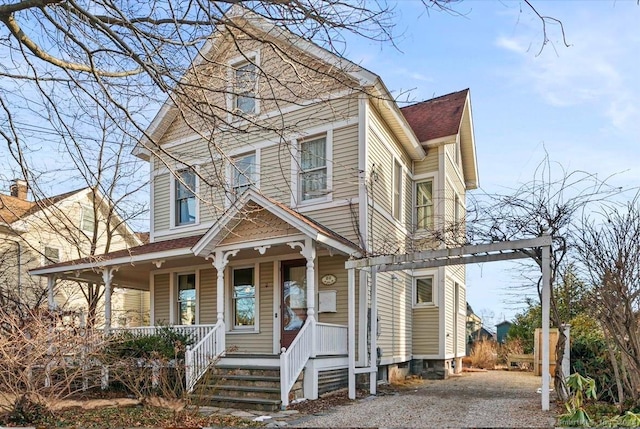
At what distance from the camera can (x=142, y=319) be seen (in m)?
22.5

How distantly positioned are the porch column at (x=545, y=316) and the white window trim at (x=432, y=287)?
615cm

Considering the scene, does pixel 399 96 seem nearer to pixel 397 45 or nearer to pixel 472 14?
pixel 397 45

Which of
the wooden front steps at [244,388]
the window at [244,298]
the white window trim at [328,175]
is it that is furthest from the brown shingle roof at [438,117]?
the wooden front steps at [244,388]

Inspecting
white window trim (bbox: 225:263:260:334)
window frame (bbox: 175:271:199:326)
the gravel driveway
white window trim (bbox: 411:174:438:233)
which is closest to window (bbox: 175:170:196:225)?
window frame (bbox: 175:271:199:326)

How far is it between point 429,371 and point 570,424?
25.0 feet

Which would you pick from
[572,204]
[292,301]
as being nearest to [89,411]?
[292,301]

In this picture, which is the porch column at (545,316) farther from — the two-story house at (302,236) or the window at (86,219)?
the window at (86,219)

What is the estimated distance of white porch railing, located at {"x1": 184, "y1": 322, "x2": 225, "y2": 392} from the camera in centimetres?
888

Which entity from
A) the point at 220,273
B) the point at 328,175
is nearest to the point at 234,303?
the point at 220,273

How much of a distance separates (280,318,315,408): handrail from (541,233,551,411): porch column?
372 centimetres

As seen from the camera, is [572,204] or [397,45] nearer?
[397,45]

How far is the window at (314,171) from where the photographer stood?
1155 centimetres

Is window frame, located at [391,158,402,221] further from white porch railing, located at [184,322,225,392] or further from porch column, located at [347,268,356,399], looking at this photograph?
white porch railing, located at [184,322,225,392]

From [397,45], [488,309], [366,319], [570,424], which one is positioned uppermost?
[397,45]
